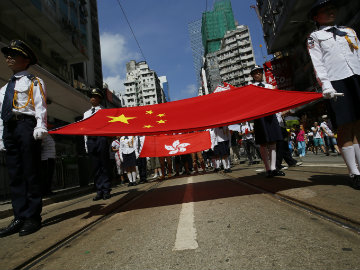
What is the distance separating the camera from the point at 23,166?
103 inches

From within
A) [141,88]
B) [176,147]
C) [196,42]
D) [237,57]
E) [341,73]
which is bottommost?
[176,147]

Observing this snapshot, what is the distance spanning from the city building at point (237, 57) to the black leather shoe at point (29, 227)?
342 feet

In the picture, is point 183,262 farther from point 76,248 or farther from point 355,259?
point 76,248

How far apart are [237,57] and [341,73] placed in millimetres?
110095

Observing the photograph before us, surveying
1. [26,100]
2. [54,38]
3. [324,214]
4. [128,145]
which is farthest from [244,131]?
[54,38]

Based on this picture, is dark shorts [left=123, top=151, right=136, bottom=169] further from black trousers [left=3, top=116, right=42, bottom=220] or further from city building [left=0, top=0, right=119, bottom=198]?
black trousers [left=3, top=116, right=42, bottom=220]

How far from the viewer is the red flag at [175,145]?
8.20 metres

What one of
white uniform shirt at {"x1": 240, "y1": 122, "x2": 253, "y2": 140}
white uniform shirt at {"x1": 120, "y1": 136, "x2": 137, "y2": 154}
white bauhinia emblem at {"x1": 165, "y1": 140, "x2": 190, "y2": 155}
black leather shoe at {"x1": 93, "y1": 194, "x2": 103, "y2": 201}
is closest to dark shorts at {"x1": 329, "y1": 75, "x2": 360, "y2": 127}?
black leather shoe at {"x1": 93, "y1": 194, "x2": 103, "y2": 201}

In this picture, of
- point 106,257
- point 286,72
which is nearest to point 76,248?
point 106,257

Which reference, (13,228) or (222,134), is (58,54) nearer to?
(222,134)

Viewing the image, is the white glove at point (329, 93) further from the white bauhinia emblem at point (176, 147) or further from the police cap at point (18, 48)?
the white bauhinia emblem at point (176, 147)

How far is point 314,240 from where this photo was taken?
1.31 m

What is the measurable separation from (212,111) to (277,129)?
1.57m

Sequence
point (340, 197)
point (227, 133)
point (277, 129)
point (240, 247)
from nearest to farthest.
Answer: point (240, 247) → point (340, 197) → point (277, 129) → point (227, 133)
